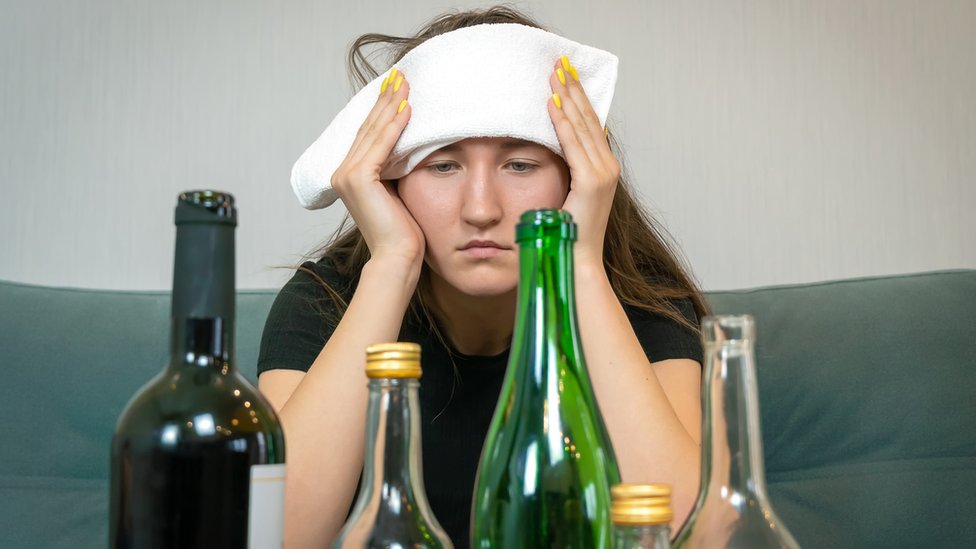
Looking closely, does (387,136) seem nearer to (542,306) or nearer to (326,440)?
(326,440)

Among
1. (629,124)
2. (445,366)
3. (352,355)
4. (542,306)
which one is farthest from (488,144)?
(629,124)

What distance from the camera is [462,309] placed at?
52.2 inches

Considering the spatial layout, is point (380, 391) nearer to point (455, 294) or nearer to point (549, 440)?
point (549, 440)

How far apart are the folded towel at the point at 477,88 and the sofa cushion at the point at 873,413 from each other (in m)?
0.59

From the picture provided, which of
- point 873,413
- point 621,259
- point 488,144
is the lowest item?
point 873,413

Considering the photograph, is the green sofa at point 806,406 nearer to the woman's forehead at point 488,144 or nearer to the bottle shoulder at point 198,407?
the woman's forehead at point 488,144

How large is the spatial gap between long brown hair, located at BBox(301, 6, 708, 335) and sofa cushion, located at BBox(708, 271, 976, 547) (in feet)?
0.52

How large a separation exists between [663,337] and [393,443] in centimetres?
87

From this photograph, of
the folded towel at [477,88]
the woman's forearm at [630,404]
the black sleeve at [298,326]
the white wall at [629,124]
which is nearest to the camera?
the woman's forearm at [630,404]

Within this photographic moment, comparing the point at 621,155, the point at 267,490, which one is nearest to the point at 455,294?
the point at 621,155

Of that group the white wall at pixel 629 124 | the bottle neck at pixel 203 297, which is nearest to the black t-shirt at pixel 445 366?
the white wall at pixel 629 124

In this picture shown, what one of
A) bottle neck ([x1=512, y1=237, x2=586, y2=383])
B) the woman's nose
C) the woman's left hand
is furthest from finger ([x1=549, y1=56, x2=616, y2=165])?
bottle neck ([x1=512, y1=237, x2=586, y2=383])

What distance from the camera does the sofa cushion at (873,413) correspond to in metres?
1.37

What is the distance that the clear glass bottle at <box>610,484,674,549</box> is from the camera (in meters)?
0.34
